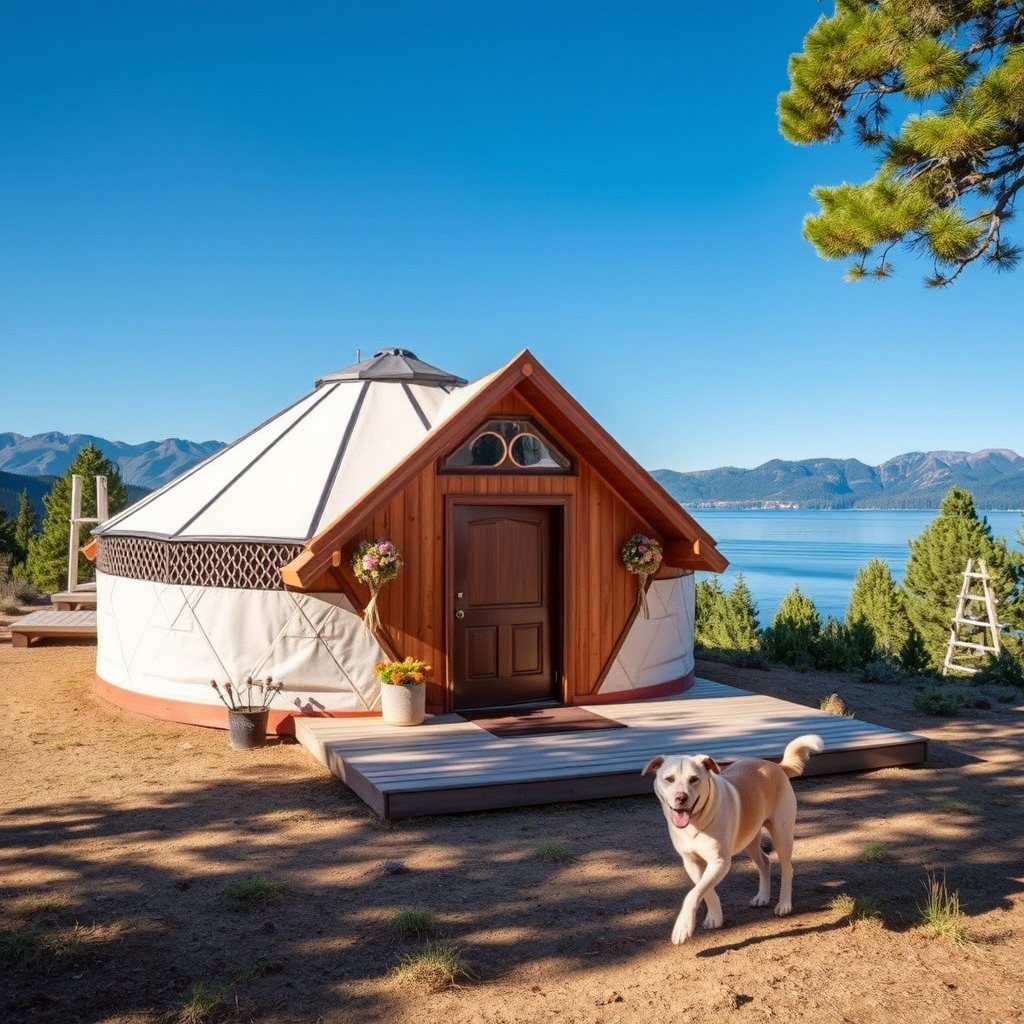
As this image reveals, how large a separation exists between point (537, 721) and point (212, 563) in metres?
3.19

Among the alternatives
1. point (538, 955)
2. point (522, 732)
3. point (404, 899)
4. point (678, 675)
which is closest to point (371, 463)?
point (522, 732)

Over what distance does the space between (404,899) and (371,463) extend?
16.8 feet

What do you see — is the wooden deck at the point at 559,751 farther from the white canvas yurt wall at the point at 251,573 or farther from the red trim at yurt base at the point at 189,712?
the white canvas yurt wall at the point at 251,573

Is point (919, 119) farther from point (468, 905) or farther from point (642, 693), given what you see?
point (642, 693)

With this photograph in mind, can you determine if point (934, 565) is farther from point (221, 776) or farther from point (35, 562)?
point (35, 562)

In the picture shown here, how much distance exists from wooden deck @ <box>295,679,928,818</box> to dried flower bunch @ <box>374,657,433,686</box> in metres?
0.38

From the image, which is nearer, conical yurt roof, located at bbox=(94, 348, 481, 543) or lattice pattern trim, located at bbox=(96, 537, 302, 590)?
lattice pattern trim, located at bbox=(96, 537, 302, 590)

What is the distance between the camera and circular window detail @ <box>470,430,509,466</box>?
27.0 feet

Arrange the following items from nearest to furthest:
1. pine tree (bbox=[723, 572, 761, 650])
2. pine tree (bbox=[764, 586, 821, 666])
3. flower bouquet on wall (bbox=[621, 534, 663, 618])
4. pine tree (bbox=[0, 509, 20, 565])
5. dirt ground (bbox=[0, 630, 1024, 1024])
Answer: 1. dirt ground (bbox=[0, 630, 1024, 1024])
2. flower bouquet on wall (bbox=[621, 534, 663, 618])
3. pine tree (bbox=[764, 586, 821, 666])
4. pine tree (bbox=[723, 572, 761, 650])
5. pine tree (bbox=[0, 509, 20, 565])

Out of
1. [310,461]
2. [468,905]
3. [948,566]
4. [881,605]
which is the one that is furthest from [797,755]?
[881,605]

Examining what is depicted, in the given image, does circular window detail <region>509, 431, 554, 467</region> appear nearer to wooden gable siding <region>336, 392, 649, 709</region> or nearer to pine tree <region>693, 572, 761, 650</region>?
wooden gable siding <region>336, 392, 649, 709</region>

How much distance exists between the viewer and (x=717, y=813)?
3744mm

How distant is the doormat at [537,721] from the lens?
743 cm

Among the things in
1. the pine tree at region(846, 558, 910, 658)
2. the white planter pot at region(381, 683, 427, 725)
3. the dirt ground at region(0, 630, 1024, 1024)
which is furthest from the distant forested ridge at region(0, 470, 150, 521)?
the dirt ground at region(0, 630, 1024, 1024)
